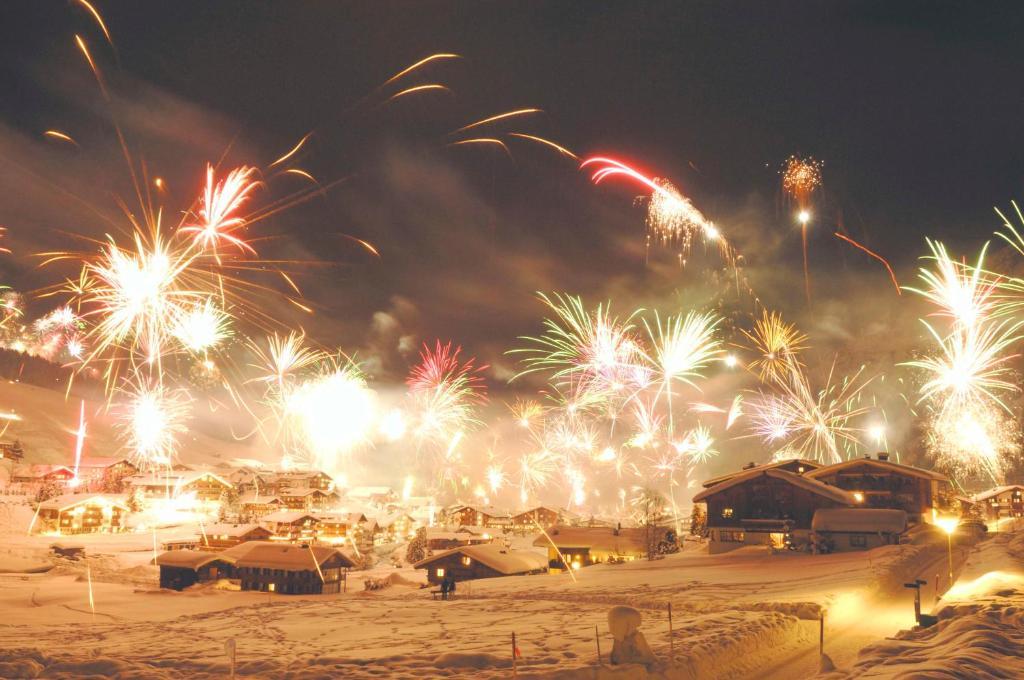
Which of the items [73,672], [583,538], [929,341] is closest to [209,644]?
Answer: [73,672]

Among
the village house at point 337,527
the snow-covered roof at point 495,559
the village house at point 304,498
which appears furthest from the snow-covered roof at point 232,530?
the snow-covered roof at point 495,559

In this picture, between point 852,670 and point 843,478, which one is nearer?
point 852,670

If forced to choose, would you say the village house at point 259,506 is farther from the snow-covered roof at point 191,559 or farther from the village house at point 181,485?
the snow-covered roof at point 191,559

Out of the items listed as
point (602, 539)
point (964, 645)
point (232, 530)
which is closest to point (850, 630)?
point (964, 645)

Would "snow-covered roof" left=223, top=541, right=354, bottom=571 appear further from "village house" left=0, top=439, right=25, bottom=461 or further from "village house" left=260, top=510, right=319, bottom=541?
"village house" left=0, top=439, right=25, bottom=461

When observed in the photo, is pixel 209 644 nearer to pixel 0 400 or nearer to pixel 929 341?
pixel 0 400

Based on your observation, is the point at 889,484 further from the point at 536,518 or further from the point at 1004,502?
the point at 536,518
